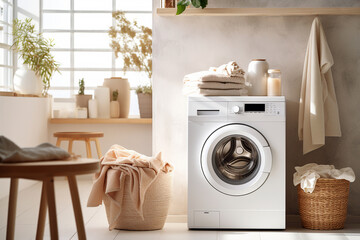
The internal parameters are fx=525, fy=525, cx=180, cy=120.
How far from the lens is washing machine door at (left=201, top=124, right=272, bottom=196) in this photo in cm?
318

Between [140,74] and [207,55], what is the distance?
241cm

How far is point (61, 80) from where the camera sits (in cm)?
591

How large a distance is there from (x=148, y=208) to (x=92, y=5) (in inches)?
133

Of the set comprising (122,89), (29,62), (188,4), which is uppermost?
(188,4)

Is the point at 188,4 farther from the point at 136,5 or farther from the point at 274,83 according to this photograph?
the point at 136,5

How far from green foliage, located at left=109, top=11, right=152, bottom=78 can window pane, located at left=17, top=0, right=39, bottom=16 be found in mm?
866

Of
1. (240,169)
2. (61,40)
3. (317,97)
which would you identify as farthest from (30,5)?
(317,97)

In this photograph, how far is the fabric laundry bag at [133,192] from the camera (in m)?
3.13

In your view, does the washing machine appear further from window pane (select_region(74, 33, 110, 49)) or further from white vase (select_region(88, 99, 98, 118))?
window pane (select_region(74, 33, 110, 49))

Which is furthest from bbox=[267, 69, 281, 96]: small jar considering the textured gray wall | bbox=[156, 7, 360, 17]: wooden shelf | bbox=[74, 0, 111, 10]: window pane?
bbox=[74, 0, 111, 10]: window pane

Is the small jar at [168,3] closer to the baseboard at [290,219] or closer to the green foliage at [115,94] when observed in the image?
the baseboard at [290,219]

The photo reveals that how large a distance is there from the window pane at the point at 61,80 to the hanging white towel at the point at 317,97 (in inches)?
128

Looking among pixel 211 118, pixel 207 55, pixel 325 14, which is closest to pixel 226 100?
pixel 211 118

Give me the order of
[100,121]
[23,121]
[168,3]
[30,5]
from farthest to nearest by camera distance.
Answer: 1. [30,5]
2. [100,121]
3. [23,121]
4. [168,3]
